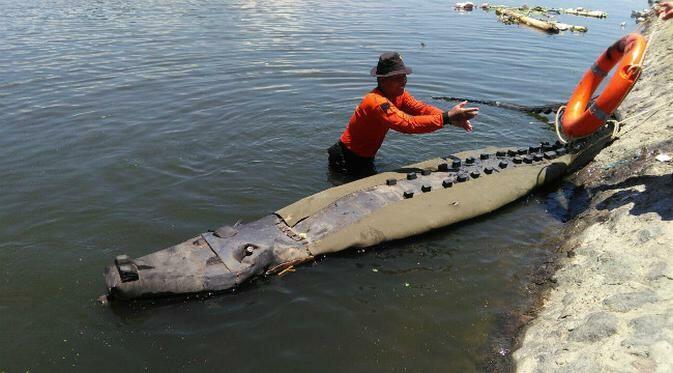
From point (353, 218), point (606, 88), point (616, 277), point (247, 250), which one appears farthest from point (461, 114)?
point (247, 250)

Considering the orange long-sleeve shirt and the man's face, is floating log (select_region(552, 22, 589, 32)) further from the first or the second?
the man's face

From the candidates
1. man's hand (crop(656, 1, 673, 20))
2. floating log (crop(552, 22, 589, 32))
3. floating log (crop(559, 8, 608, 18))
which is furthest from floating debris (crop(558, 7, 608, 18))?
man's hand (crop(656, 1, 673, 20))

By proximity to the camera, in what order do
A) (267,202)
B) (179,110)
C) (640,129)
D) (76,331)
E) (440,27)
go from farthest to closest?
(440,27), (179,110), (640,129), (267,202), (76,331)

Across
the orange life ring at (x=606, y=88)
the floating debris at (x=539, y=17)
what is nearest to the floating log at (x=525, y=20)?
the floating debris at (x=539, y=17)

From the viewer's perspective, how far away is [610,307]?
414 cm

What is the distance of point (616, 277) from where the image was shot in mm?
4547

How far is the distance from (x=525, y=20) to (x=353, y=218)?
22.3 m

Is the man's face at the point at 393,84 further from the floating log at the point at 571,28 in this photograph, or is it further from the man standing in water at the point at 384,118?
the floating log at the point at 571,28

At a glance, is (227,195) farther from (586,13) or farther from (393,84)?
(586,13)

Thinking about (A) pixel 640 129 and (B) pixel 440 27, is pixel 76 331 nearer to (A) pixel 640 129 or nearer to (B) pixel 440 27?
(A) pixel 640 129

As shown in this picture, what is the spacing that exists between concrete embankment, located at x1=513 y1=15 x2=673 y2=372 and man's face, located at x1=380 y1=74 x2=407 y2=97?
2841 millimetres

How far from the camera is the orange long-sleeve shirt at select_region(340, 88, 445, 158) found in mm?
6566

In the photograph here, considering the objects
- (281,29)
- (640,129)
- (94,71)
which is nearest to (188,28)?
(281,29)

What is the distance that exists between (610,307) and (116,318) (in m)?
4.43
